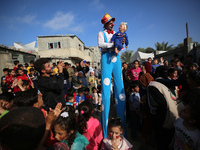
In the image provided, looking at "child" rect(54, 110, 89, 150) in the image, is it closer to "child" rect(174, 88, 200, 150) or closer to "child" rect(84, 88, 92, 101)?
"child" rect(174, 88, 200, 150)

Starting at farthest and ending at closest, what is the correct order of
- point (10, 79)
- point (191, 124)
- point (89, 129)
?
1. point (10, 79)
2. point (89, 129)
3. point (191, 124)

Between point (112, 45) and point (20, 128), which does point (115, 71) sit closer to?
point (112, 45)

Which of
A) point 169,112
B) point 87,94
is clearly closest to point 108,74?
point 169,112

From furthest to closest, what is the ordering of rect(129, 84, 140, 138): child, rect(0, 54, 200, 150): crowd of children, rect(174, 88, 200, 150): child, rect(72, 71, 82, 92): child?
rect(72, 71, 82, 92): child → rect(129, 84, 140, 138): child → rect(174, 88, 200, 150): child → rect(0, 54, 200, 150): crowd of children

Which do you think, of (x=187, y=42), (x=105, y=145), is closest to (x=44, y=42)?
(x=187, y=42)

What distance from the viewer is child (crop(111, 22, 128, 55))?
6.23 ft

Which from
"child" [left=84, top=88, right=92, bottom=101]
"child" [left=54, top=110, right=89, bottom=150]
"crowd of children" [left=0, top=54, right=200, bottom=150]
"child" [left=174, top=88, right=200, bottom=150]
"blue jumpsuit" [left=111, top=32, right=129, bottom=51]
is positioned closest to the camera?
"crowd of children" [left=0, top=54, right=200, bottom=150]

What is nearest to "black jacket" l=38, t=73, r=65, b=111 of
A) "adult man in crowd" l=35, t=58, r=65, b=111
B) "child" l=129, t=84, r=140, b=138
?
"adult man in crowd" l=35, t=58, r=65, b=111

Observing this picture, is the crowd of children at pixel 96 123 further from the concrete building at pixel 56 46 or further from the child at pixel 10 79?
the concrete building at pixel 56 46

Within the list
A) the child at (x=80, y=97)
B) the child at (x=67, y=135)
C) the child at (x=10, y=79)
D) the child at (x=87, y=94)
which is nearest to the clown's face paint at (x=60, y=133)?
the child at (x=67, y=135)

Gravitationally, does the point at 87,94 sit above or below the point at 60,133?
below

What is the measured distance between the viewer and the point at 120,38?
1917mm

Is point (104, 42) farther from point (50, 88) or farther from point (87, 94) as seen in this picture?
point (87, 94)

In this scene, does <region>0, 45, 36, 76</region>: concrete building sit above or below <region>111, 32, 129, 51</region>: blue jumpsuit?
above
